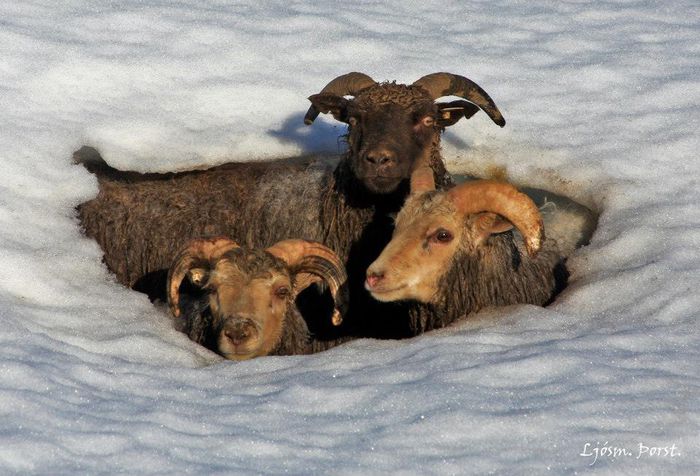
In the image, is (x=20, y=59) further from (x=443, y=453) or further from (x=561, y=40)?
(x=443, y=453)

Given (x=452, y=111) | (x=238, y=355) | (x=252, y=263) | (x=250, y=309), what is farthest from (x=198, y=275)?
(x=452, y=111)

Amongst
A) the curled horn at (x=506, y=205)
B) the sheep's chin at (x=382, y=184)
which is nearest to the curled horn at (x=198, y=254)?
the sheep's chin at (x=382, y=184)

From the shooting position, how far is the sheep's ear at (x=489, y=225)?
10156 mm

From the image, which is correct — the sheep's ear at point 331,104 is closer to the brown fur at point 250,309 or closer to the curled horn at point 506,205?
the brown fur at point 250,309

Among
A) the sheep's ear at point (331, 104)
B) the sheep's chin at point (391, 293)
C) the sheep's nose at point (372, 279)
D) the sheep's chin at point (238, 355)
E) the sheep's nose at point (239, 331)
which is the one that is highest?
the sheep's ear at point (331, 104)

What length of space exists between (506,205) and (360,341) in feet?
5.01

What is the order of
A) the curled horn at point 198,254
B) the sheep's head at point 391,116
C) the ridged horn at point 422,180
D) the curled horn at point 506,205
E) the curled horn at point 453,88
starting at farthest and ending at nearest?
the curled horn at point 453,88, the sheep's head at point 391,116, the ridged horn at point 422,180, the curled horn at point 198,254, the curled horn at point 506,205

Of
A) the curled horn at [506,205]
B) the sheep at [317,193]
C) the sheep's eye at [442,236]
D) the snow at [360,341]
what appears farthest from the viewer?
the sheep at [317,193]

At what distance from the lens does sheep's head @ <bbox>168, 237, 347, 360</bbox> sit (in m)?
9.73

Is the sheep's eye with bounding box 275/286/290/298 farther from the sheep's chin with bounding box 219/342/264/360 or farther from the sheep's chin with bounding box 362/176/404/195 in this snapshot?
the sheep's chin with bounding box 362/176/404/195

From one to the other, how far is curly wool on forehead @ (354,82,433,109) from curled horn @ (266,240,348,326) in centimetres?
169

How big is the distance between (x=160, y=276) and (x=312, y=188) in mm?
1717

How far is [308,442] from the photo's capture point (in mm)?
7238

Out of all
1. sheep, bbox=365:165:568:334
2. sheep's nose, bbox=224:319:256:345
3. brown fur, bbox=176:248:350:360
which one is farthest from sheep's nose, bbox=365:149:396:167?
sheep's nose, bbox=224:319:256:345
